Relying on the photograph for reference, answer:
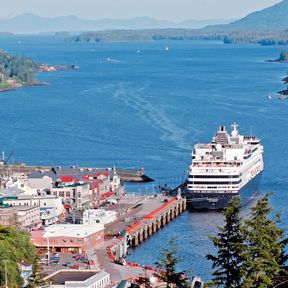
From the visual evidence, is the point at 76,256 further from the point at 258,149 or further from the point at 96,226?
the point at 258,149

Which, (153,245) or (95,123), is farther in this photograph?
(95,123)

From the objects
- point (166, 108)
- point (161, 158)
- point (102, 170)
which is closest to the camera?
point (102, 170)

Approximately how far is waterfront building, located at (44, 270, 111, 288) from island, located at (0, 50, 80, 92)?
199 ft

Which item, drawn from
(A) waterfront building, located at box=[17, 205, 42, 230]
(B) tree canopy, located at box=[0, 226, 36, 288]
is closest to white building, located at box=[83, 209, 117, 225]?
(A) waterfront building, located at box=[17, 205, 42, 230]

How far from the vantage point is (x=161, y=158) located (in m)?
42.9

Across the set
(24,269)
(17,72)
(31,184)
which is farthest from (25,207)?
(17,72)

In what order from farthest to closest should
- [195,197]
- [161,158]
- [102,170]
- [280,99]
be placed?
1. [280,99]
2. [161,158]
3. [102,170]
4. [195,197]

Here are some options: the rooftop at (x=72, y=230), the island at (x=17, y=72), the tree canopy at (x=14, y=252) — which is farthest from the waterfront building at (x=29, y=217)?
the island at (x=17, y=72)

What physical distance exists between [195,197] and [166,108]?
85.6ft

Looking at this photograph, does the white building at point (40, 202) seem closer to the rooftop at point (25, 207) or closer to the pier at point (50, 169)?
the rooftop at point (25, 207)

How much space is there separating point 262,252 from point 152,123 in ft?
130

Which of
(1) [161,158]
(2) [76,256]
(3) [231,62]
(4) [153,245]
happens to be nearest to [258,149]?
(1) [161,158]

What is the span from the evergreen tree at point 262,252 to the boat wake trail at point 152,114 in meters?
29.5

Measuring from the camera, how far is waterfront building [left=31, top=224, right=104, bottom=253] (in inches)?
1072
